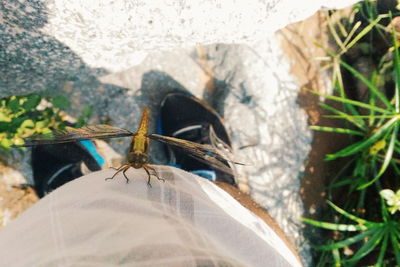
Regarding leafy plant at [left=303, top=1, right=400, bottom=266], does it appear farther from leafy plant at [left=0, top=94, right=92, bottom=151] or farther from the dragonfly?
leafy plant at [left=0, top=94, right=92, bottom=151]

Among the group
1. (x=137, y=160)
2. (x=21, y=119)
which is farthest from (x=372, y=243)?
(x=21, y=119)

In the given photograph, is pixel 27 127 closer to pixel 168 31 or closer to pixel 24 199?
pixel 24 199

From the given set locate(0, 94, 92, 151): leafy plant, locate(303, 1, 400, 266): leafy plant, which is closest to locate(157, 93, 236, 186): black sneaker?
locate(0, 94, 92, 151): leafy plant

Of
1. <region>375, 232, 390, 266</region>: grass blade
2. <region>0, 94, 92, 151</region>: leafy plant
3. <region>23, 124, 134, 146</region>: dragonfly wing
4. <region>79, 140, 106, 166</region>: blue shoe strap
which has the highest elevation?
<region>0, 94, 92, 151</region>: leafy plant

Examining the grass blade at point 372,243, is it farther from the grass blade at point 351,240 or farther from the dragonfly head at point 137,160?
the dragonfly head at point 137,160

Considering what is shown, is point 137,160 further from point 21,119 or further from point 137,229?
point 21,119

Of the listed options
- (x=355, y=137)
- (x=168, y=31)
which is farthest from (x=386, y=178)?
(x=168, y=31)

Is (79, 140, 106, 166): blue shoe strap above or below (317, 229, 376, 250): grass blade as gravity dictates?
above
